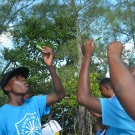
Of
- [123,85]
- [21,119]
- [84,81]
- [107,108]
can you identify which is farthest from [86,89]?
[21,119]

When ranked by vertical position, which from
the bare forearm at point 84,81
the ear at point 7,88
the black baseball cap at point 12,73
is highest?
the black baseball cap at point 12,73

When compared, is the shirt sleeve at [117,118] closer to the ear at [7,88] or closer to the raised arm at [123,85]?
the raised arm at [123,85]

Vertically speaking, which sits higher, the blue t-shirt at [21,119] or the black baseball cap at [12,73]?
the black baseball cap at [12,73]

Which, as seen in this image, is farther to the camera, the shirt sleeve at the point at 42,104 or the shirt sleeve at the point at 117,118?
the shirt sleeve at the point at 42,104

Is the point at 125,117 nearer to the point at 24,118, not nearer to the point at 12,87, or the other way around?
the point at 24,118

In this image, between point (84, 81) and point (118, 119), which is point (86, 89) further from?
point (118, 119)

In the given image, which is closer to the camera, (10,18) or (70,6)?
(70,6)

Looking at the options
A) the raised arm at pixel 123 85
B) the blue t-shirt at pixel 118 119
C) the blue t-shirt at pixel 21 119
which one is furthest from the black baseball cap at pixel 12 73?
the raised arm at pixel 123 85

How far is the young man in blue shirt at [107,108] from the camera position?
2.02m

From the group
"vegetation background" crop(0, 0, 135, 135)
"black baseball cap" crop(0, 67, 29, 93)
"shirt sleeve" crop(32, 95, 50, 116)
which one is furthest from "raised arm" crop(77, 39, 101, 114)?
"vegetation background" crop(0, 0, 135, 135)

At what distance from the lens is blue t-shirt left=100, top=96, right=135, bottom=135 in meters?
2.01

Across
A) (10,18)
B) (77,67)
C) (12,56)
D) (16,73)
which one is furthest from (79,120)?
(16,73)

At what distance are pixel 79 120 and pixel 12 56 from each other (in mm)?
3655

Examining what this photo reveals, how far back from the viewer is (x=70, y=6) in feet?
46.4
